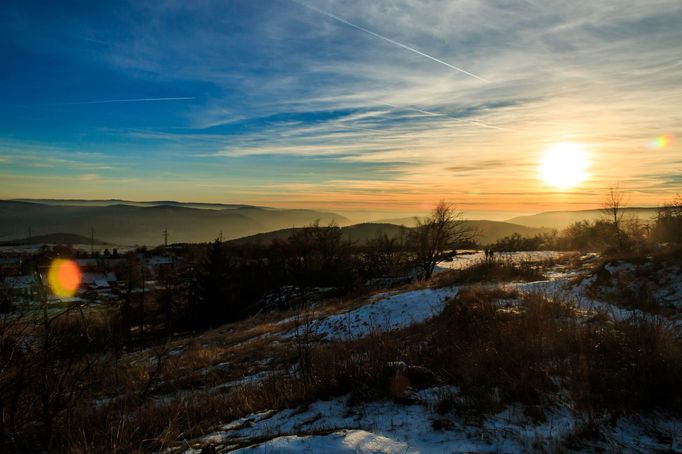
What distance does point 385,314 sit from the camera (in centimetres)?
1457

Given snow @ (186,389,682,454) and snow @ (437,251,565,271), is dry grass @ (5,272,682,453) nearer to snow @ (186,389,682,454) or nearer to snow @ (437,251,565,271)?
snow @ (186,389,682,454)

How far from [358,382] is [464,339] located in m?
2.52

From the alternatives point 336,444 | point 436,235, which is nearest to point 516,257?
point 436,235

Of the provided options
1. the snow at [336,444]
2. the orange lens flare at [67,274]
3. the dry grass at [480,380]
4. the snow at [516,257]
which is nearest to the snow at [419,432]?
the snow at [336,444]

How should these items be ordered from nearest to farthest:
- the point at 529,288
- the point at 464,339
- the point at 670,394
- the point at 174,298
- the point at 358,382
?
1. the point at 670,394
2. the point at 358,382
3. the point at 464,339
4. the point at 529,288
5. the point at 174,298

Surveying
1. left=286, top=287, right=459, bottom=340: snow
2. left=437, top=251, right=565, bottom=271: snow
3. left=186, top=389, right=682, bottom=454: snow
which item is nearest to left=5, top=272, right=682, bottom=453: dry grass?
left=186, top=389, right=682, bottom=454: snow

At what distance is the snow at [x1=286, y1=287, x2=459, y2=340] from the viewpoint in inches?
538

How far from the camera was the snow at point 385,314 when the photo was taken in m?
13.7

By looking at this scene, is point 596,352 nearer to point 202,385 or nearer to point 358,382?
point 358,382

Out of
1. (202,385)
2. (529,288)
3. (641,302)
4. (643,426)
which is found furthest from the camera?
(529,288)

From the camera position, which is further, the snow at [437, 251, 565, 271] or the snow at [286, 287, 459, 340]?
the snow at [437, 251, 565, 271]

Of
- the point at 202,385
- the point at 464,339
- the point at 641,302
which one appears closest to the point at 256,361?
the point at 202,385

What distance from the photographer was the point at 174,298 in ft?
165

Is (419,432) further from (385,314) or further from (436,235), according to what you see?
(436,235)
